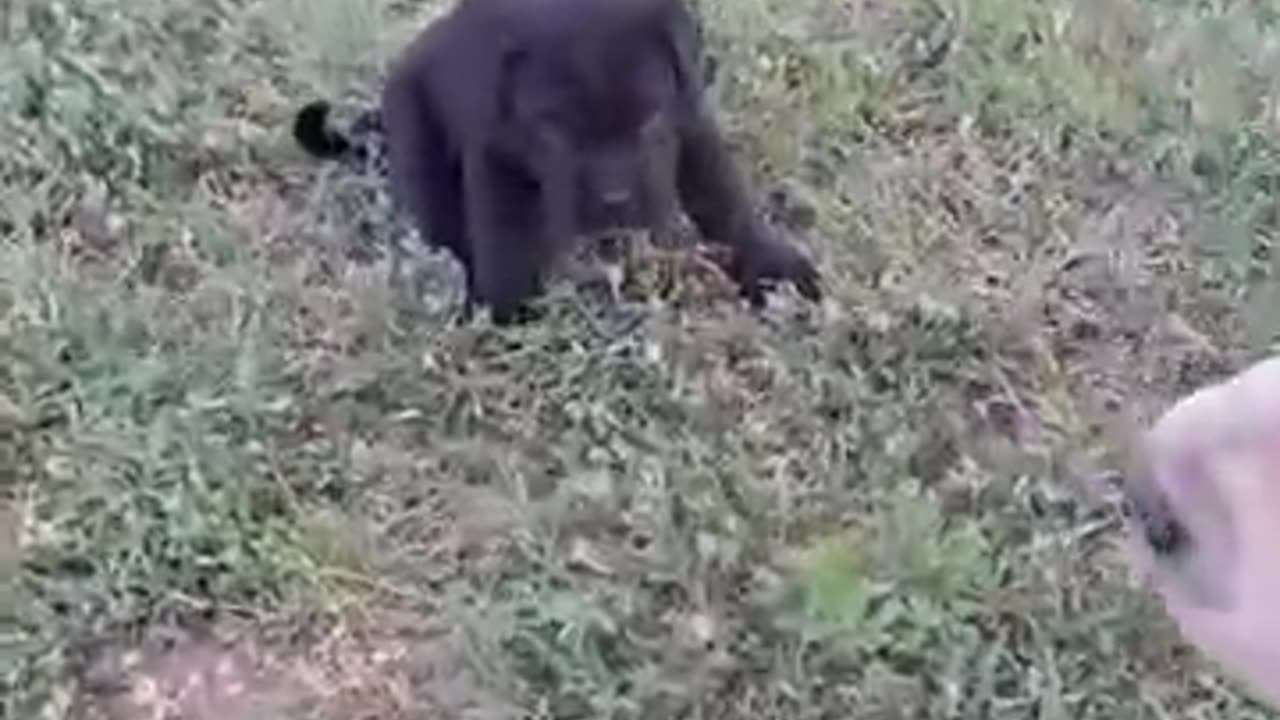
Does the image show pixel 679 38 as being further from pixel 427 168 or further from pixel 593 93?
pixel 427 168

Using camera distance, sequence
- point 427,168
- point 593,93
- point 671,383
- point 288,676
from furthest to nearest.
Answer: point 427,168 → point 671,383 → point 593,93 → point 288,676

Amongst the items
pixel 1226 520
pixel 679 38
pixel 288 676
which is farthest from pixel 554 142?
pixel 1226 520

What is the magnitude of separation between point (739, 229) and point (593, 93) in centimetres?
55

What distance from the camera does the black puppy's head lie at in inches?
152

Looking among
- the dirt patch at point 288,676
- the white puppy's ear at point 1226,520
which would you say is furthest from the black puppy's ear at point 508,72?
the white puppy's ear at point 1226,520

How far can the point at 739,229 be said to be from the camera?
436 cm

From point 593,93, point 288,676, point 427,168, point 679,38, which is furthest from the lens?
point 427,168

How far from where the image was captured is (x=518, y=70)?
393 cm

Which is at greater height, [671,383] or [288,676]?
[671,383]

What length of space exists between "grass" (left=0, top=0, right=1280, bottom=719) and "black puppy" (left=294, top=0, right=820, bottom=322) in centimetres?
11

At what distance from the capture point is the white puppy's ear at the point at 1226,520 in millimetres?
1998

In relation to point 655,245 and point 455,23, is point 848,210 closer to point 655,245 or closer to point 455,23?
point 655,245

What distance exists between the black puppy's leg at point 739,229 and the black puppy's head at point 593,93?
0.93 ft

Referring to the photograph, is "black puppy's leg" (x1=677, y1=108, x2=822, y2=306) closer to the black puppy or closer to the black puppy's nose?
the black puppy
